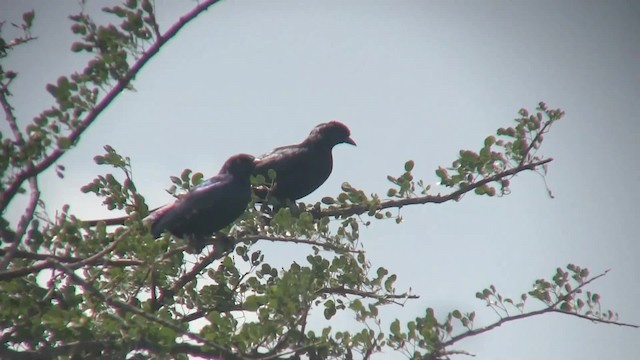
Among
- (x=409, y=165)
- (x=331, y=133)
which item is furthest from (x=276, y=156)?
(x=409, y=165)

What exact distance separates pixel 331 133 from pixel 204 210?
7.20ft

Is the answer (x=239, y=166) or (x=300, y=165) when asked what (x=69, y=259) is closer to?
(x=239, y=166)

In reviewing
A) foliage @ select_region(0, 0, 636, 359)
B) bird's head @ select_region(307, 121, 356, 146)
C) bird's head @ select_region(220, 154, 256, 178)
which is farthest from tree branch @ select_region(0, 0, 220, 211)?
bird's head @ select_region(307, 121, 356, 146)

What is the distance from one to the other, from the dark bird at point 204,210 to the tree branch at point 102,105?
7.07 ft

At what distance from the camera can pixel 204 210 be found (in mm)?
5734

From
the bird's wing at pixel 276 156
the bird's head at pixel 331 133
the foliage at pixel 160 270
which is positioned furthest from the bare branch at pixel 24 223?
the bird's head at pixel 331 133

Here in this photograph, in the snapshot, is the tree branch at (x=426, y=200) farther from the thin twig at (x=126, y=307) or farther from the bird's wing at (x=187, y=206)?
the thin twig at (x=126, y=307)

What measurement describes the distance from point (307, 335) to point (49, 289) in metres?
1.30

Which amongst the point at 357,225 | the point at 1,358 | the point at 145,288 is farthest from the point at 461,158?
the point at 1,358

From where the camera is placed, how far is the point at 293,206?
618 cm

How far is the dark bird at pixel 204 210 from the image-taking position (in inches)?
223

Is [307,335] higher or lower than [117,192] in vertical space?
lower

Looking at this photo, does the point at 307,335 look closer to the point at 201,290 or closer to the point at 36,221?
the point at 201,290

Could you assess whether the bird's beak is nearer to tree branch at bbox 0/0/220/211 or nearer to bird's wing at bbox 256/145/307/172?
bird's wing at bbox 256/145/307/172
